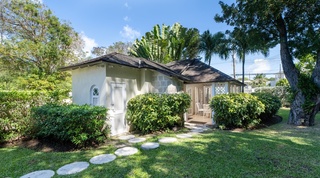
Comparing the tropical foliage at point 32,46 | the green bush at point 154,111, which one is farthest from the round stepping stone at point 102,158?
the tropical foliage at point 32,46

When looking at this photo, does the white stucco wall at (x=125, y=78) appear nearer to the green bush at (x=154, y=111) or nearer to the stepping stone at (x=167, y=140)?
the green bush at (x=154, y=111)

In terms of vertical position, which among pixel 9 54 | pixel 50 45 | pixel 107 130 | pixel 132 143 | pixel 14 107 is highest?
pixel 50 45

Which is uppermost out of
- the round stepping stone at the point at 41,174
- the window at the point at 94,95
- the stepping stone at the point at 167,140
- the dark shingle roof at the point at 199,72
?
the dark shingle roof at the point at 199,72

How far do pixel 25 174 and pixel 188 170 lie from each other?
13.8 ft

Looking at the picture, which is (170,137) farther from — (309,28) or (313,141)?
(309,28)

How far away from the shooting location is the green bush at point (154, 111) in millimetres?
8477

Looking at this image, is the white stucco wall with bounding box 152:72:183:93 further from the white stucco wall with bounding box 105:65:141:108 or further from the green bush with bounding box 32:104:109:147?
the green bush with bounding box 32:104:109:147

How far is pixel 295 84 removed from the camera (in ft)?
32.2

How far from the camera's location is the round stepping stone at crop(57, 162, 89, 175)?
14.3 feet

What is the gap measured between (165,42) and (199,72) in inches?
346

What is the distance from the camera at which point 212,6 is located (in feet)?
42.9

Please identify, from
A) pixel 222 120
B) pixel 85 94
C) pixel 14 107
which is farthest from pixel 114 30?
pixel 222 120

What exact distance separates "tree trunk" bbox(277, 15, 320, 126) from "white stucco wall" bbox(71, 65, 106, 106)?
34.6ft

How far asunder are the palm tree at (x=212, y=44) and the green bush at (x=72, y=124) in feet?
55.7
